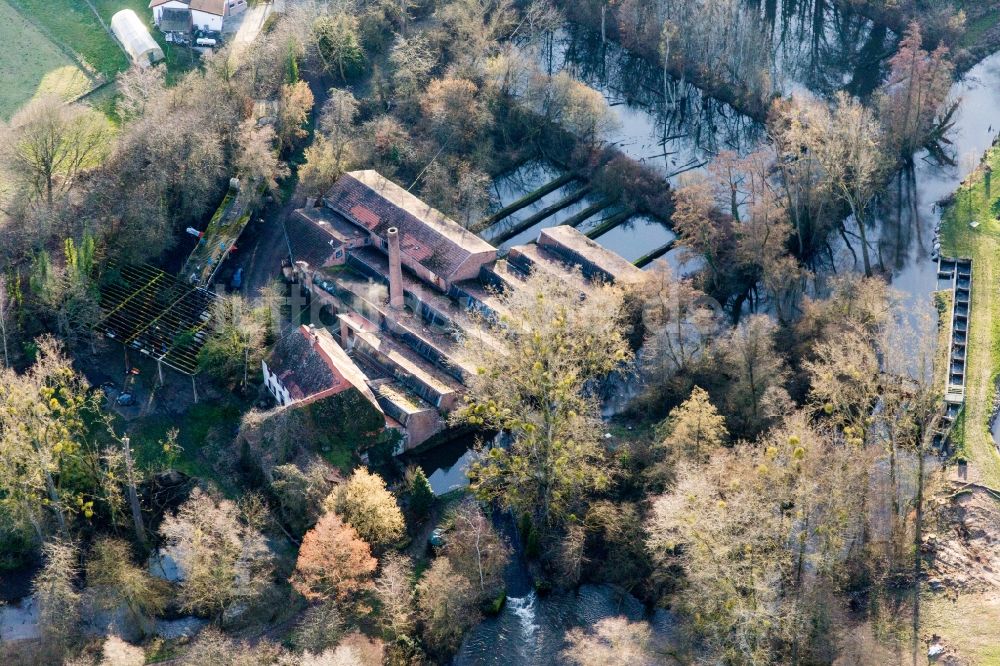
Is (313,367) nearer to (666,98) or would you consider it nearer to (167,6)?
(666,98)

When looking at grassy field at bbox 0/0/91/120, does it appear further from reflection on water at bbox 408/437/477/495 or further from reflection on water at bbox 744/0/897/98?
reflection on water at bbox 744/0/897/98

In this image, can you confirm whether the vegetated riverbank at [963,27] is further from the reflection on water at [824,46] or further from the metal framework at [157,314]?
the metal framework at [157,314]

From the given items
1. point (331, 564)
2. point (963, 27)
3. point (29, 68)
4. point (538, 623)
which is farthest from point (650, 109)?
point (331, 564)

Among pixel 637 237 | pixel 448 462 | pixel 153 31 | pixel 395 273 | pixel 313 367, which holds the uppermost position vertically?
pixel 153 31

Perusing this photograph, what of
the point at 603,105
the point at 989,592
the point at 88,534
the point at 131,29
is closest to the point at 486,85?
the point at 603,105

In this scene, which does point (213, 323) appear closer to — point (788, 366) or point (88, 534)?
point (88, 534)

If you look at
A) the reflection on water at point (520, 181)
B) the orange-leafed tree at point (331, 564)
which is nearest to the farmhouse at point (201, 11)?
the reflection on water at point (520, 181)

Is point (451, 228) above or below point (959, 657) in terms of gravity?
above
